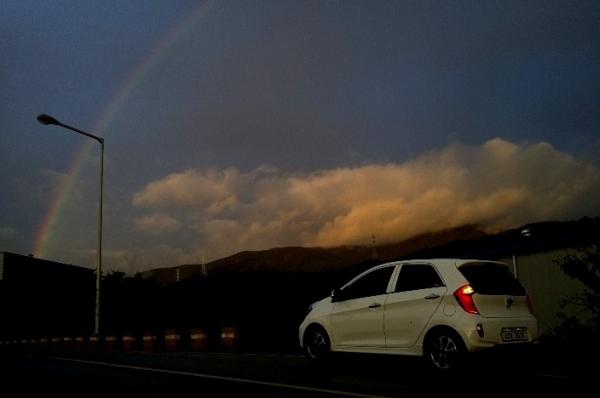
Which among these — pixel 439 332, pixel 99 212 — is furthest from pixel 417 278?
pixel 99 212

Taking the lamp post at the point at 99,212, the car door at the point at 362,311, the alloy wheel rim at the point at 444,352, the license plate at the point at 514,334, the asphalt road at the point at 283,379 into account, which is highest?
the lamp post at the point at 99,212

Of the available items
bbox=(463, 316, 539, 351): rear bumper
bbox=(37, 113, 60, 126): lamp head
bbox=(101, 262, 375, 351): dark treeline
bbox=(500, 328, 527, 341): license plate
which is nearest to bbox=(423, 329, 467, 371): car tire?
bbox=(463, 316, 539, 351): rear bumper

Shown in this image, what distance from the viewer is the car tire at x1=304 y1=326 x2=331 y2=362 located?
1012 cm

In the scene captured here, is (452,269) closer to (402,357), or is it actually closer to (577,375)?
(402,357)

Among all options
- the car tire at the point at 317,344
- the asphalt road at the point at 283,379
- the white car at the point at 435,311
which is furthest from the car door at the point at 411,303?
the car tire at the point at 317,344

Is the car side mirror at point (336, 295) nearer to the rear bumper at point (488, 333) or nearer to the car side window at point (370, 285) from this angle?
the car side window at point (370, 285)

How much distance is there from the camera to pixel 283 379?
8.83m

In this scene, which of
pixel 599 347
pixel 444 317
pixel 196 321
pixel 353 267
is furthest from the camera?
pixel 196 321

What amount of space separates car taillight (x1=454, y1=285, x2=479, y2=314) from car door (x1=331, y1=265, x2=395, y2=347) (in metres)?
1.37

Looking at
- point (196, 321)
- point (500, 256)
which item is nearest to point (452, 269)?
point (500, 256)

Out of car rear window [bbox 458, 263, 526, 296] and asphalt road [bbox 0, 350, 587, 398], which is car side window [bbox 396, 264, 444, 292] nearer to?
car rear window [bbox 458, 263, 526, 296]

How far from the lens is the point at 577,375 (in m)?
8.45

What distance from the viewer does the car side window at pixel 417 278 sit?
8594 mm

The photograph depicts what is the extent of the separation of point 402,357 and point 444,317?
3.33 ft
